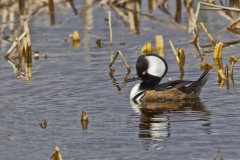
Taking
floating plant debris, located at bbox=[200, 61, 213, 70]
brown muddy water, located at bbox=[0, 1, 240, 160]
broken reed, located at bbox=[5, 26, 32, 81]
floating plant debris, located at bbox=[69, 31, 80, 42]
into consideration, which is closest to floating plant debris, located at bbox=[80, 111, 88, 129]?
brown muddy water, located at bbox=[0, 1, 240, 160]

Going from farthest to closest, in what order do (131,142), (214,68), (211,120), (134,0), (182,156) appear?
(134,0), (214,68), (211,120), (131,142), (182,156)

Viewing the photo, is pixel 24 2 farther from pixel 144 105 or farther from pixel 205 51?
pixel 144 105

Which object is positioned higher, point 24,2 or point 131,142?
point 24,2

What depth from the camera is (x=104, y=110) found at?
12.5 m

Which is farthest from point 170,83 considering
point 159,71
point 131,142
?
point 131,142

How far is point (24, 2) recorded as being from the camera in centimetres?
2167

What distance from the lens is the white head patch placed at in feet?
44.7

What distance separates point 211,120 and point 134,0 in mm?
9736

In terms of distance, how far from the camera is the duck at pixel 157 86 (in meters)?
13.1

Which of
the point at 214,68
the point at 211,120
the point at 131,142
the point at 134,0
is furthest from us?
the point at 134,0

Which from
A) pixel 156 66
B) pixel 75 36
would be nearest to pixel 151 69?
pixel 156 66

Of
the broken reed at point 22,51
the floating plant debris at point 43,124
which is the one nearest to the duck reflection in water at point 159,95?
the floating plant debris at point 43,124

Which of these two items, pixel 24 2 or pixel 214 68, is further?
pixel 24 2

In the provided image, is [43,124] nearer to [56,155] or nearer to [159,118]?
[159,118]
